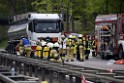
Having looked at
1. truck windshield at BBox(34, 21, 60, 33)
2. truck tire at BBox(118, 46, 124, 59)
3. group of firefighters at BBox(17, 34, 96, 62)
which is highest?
truck windshield at BBox(34, 21, 60, 33)

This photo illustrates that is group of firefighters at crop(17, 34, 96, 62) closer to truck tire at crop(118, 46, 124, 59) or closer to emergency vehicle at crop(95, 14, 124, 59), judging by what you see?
emergency vehicle at crop(95, 14, 124, 59)

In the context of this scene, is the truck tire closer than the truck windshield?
Yes

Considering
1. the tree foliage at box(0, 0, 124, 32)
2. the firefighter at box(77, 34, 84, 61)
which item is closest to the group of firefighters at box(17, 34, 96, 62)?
the firefighter at box(77, 34, 84, 61)

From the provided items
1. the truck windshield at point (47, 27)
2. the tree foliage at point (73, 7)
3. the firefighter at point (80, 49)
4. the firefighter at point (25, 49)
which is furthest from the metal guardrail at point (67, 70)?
the tree foliage at point (73, 7)

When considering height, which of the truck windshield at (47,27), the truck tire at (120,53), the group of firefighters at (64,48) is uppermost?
the truck windshield at (47,27)

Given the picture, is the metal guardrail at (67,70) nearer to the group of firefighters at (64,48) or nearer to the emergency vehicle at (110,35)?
the group of firefighters at (64,48)

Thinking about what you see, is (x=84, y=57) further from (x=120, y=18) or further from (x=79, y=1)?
(x=79, y=1)

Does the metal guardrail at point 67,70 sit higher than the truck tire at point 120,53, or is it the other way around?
the metal guardrail at point 67,70

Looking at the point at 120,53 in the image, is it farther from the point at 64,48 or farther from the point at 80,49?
the point at 64,48

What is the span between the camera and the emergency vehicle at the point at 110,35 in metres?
34.2

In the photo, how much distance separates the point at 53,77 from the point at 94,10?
Result: 137ft

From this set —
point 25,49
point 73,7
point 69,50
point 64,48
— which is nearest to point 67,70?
point 25,49

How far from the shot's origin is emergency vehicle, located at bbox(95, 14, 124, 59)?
112 ft

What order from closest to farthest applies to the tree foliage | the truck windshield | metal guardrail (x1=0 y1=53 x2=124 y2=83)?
metal guardrail (x1=0 y1=53 x2=124 y2=83)
the truck windshield
the tree foliage
